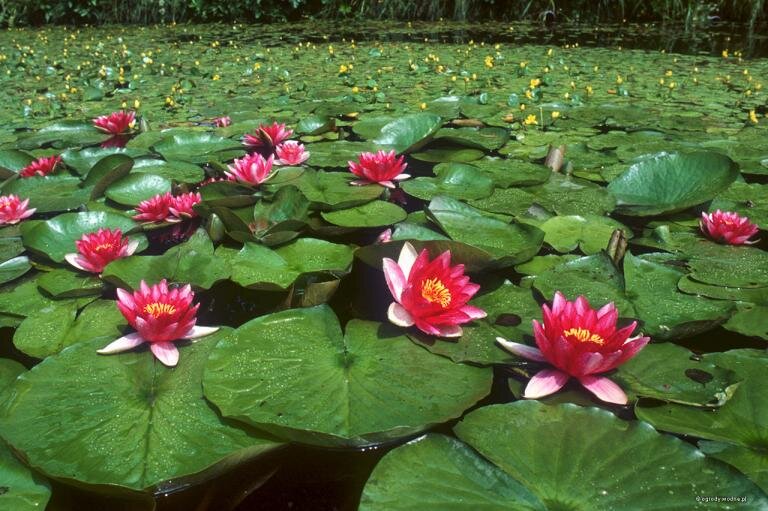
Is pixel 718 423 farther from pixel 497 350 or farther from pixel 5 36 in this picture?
pixel 5 36

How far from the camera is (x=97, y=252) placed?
161cm

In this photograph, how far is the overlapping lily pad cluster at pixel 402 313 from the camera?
99 centimetres

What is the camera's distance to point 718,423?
1070mm

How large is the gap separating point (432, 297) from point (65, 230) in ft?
4.36

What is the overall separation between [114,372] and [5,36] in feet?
35.6

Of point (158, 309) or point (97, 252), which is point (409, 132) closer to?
point (97, 252)

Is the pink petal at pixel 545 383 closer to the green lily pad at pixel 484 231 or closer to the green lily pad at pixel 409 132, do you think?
the green lily pad at pixel 484 231

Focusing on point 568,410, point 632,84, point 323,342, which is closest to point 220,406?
point 323,342

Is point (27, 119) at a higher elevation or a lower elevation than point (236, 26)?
lower

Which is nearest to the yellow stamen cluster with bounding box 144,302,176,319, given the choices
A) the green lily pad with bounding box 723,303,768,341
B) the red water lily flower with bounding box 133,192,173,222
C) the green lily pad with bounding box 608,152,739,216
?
the red water lily flower with bounding box 133,192,173,222

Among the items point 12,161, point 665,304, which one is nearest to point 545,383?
point 665,304

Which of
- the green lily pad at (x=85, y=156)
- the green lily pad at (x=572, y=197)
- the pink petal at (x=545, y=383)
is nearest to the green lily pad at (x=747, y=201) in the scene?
the green lily pad at (x=572, y=197)

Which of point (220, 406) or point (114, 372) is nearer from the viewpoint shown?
point (220, 406)

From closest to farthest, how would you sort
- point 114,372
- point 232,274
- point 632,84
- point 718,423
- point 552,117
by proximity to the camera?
point 718,423
point 114,372
point 232,274
point 552,117
point 632,84
